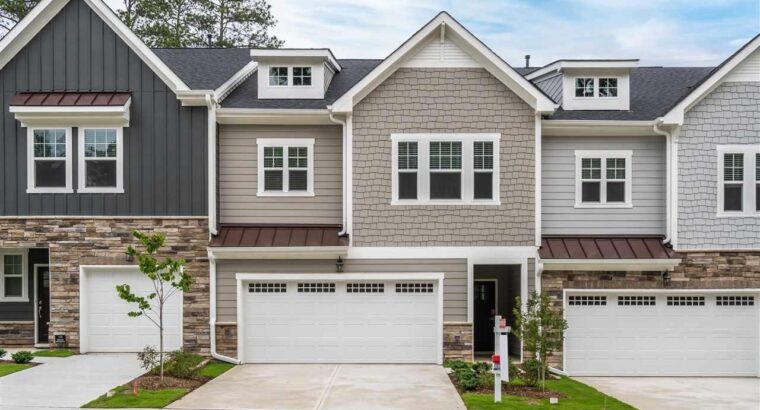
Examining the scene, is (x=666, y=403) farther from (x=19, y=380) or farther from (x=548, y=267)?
(x=19, y=380)

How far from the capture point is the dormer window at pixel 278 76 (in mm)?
19484

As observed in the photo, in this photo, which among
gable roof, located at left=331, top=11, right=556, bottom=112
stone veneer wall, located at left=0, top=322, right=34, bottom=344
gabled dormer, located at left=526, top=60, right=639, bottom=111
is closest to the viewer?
gable roof, located at left=331, top=11, right=556, bottom=112

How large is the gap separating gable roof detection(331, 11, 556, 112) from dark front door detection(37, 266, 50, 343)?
900cm

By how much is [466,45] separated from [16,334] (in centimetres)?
1353

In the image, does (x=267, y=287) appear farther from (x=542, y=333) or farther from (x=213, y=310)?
(x=542, y=333)

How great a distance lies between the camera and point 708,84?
58.6ft

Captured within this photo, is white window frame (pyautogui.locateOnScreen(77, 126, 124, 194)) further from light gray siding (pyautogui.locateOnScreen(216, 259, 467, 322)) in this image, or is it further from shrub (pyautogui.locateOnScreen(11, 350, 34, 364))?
shrub (pyautogui.locateOnScreen(11, 350, 34, 364))

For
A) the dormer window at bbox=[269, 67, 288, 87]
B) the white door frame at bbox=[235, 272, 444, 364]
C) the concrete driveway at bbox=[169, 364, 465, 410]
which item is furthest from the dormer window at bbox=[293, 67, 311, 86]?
the concrete driveway at bbox=[169, 364, 465, 410]

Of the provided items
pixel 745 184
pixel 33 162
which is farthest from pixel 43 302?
pixel 745 184

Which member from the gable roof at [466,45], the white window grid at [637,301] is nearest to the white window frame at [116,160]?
the gable roof at [466,45]

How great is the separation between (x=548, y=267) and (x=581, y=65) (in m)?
5.44

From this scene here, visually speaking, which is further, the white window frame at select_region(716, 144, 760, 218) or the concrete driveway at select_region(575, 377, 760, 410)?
the white window frame at select_region(716, 144, 760, 218)

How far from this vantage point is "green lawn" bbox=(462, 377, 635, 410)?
13078 millimetres

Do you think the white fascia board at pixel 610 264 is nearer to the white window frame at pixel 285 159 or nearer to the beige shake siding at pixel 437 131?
the beige shake siding at pixel 437 131
